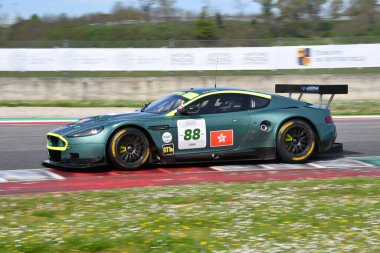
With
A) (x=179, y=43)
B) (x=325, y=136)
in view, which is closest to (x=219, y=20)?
(x=179, y=43)

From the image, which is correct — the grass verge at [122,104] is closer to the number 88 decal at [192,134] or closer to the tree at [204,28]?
the number 88 decal at [192,134]

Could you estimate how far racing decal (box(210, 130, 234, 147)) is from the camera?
10484 mm

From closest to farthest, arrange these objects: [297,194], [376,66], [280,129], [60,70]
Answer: [297,194]
[280,129]
[60,70]
[376,66]

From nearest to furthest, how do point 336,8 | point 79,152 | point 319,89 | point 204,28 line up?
point 79,152 → point 319,89 → point 204,28 → point 336,8

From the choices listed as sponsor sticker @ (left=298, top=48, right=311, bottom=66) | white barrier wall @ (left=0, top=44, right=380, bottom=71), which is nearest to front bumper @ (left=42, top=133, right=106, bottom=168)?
white barrier wall @ (left=0, top=44, right=380, bottom=71)

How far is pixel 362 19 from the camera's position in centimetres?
5756

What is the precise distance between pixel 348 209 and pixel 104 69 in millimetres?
18387

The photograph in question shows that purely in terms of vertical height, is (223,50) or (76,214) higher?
(223,50)

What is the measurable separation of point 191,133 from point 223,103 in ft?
2.68

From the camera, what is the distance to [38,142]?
→ 1380cm

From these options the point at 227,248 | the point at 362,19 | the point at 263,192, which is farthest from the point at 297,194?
the point at 362,19

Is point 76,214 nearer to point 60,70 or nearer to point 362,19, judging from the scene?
point 60,70

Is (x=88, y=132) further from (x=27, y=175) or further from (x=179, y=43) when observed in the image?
(x=179, y=43)

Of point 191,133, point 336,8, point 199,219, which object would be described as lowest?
point 199,219
